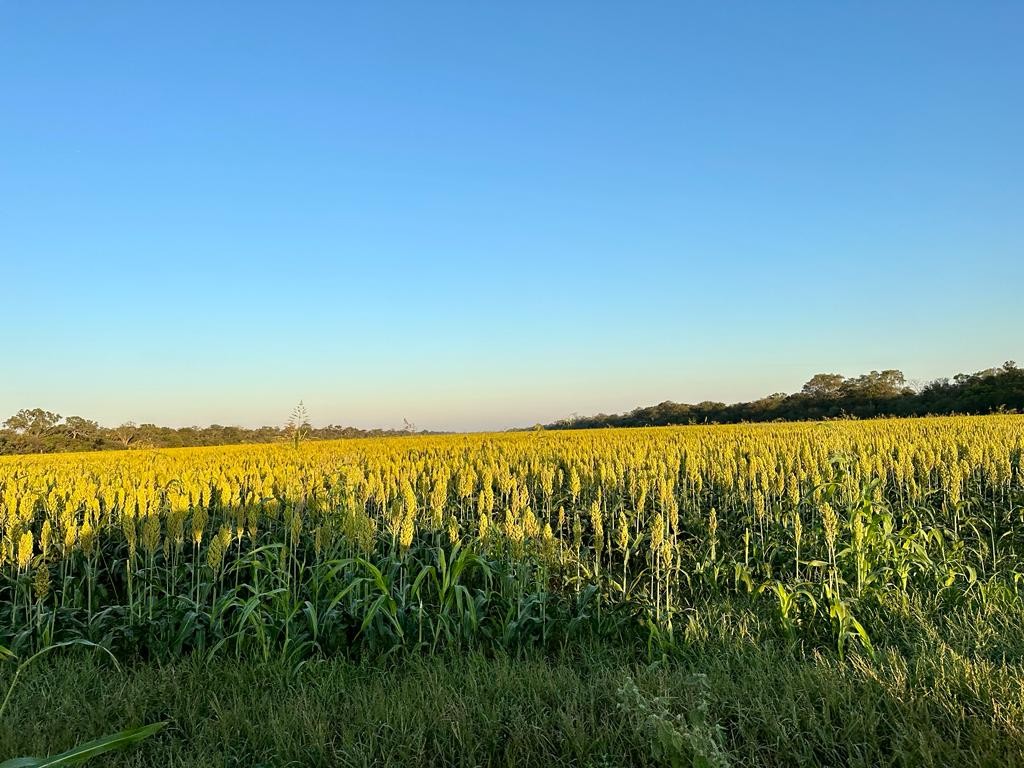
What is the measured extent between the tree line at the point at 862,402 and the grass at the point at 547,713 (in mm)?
32529

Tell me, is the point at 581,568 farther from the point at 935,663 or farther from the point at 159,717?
the point at 159,717

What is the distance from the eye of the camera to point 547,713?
2.87m

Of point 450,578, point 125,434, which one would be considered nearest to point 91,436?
point 125,434

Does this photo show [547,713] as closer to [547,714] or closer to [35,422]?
[547,714]

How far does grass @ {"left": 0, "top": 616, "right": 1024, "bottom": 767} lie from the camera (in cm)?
246

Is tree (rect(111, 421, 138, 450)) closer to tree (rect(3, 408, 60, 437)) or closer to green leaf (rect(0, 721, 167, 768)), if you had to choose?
tree (rect(3, 408, 60, 437))

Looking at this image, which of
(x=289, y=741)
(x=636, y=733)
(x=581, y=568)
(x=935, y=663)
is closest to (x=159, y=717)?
(x=289, y=741)

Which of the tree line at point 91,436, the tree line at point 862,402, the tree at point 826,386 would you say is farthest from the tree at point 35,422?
the tree at point 826,386

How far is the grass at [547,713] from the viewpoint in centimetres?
246

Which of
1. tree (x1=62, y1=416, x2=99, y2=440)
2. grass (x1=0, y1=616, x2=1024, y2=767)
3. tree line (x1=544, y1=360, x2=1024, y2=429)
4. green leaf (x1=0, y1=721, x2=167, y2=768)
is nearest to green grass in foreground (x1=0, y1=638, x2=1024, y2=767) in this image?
grass (x1=0, y1=616, x2=1024, y2=767)

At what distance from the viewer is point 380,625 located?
406 cm

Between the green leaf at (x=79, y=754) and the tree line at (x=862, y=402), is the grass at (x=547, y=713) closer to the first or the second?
the green leaf at (x=79, y=754)

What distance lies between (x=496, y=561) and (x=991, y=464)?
744cm

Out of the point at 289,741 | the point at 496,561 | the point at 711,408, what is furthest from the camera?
the point at 711,408
